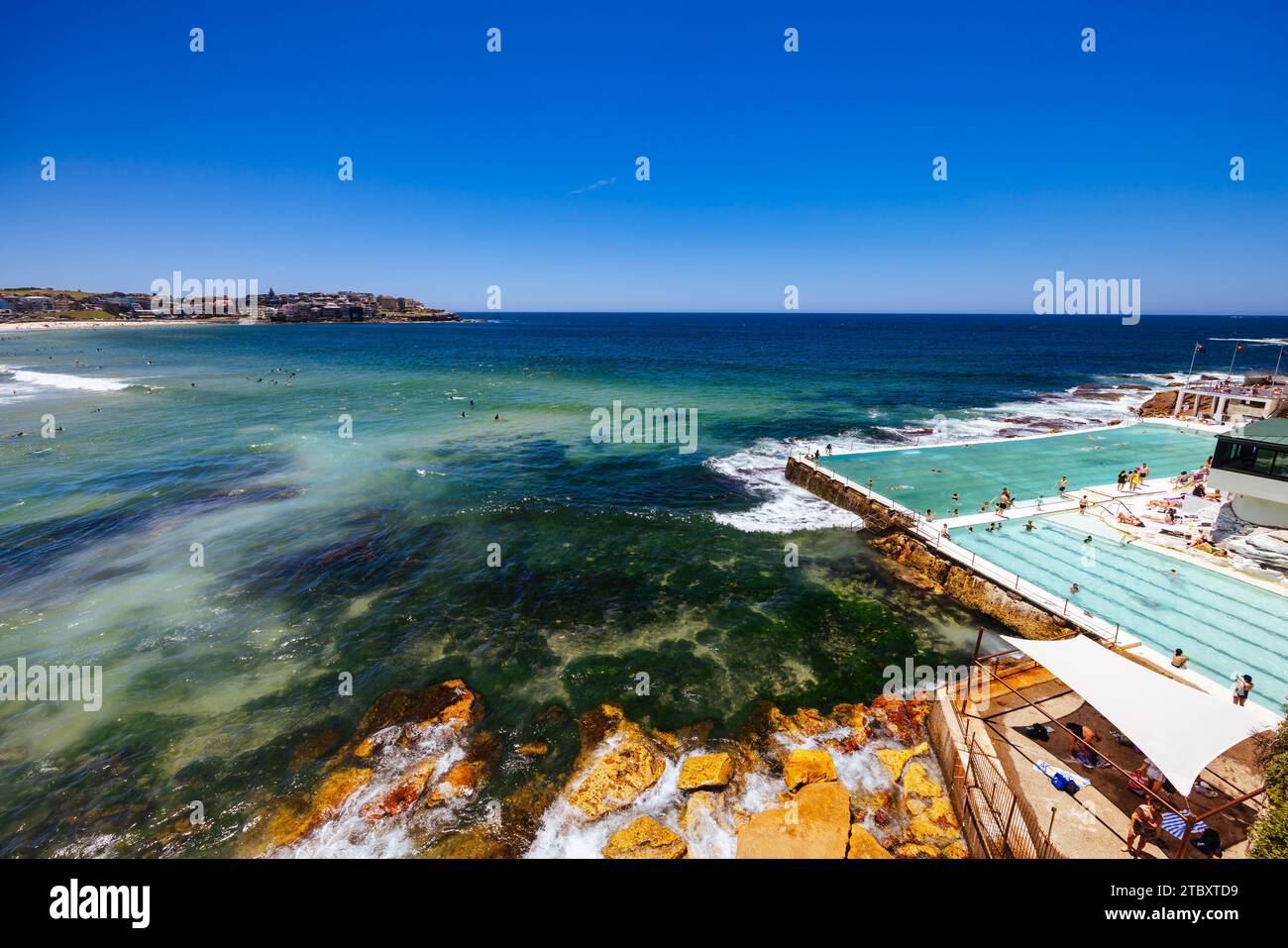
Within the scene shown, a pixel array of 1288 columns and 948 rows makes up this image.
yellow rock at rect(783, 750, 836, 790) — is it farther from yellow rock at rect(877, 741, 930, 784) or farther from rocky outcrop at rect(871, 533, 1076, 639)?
rocky outcrop at rect(871, 533, 1076, 639)

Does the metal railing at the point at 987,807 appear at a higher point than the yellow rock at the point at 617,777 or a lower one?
higher

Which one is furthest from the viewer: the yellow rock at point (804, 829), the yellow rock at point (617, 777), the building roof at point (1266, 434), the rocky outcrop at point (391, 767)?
the building roof at point (1266, 434)

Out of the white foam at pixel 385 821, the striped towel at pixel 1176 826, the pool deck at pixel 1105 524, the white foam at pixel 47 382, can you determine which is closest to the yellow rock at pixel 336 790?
the white foam at pixel 385 821

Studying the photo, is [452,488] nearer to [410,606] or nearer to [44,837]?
[410,606]

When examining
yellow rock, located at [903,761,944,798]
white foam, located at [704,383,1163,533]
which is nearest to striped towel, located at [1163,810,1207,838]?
yellow rock, located at [903,761,944,798]

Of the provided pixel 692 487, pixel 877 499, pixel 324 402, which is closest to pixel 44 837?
pixel 692 487

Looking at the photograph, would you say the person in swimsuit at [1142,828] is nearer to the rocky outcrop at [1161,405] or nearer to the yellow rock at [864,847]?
the yellow rock at [864,847]

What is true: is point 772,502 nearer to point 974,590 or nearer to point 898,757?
point 974,590
